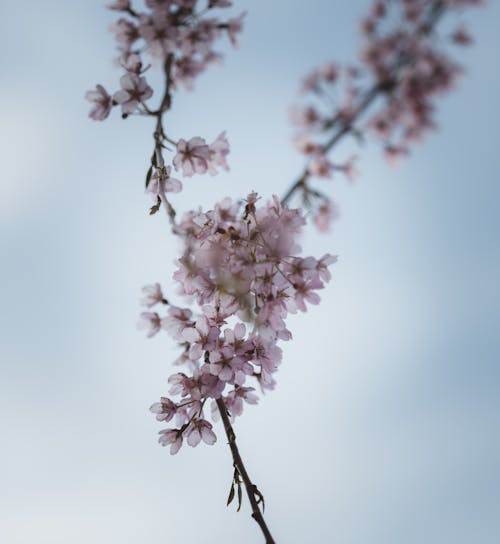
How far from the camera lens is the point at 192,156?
2301 millimetres

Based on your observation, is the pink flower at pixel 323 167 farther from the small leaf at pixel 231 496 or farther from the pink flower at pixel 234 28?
the small leaf at pixel 231 496

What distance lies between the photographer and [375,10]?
8953 millimetres

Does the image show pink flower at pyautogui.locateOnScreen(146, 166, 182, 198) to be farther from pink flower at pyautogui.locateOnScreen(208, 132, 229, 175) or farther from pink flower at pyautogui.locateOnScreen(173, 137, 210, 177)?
pink flower at pyautogui.locateOnScreen(208, 132, 229, 175)

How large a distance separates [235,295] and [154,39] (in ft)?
4.25

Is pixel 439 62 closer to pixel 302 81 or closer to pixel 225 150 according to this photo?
pixel 302 81

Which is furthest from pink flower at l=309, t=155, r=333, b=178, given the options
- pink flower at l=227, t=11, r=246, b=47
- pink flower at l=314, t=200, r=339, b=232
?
pink flower at l=227, t=11, r=246, b=47

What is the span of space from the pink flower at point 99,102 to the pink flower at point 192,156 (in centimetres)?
38

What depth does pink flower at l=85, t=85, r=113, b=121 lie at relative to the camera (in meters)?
2.23

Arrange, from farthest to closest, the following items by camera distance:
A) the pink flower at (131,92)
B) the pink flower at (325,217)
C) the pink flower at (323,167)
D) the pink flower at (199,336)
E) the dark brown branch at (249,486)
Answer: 1. the pink flower at (325,217)
2. the pink flower at (323,167)
3. the pink flower at (131,92)
4. the pink flower at (199,336)
5. the dark brown branch at (249,486)

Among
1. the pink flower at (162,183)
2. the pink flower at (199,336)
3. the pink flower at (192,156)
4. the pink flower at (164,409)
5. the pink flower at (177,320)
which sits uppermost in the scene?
the pink flower at (192,156)

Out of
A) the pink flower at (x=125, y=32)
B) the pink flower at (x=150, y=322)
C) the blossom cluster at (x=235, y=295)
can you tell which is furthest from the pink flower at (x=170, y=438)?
the pink flower at (x=125, y=32)

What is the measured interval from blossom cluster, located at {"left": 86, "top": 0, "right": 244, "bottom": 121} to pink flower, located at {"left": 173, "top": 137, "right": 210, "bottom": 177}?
231mm

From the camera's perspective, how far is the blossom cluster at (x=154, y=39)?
2.14 meters

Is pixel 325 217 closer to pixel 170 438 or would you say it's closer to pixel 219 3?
pixel 219 3
